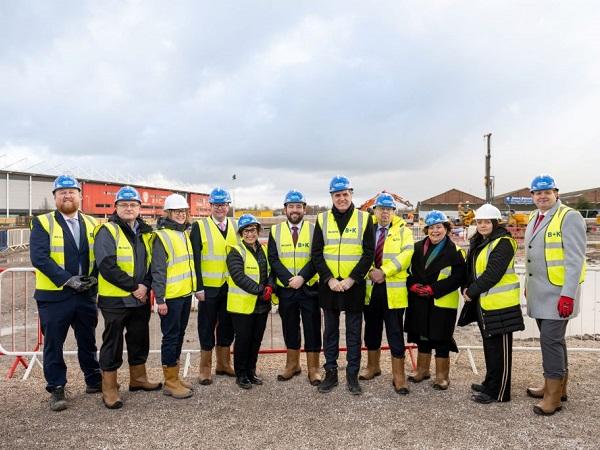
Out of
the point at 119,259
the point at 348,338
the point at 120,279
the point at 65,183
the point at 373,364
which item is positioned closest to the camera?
the point at 120,279

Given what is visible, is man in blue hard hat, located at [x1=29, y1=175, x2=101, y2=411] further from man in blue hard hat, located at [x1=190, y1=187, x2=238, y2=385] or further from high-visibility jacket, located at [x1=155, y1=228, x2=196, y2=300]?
man in blue hard hat, located at [x1=190, y1=187, x2=238, y2=385]

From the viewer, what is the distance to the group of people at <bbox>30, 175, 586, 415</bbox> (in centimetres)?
416

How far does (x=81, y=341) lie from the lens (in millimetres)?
4453

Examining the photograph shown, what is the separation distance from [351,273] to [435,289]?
91 centimetres

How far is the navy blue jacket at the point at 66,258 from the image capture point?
4.11 m

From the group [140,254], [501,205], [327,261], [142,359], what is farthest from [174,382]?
[501,205]

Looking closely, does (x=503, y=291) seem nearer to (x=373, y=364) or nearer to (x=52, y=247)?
(x=373, y=364)

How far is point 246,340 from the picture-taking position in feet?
15.4

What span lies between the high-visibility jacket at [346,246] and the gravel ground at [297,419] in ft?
4.29

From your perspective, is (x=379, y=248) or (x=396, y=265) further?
(x=379, y=248)

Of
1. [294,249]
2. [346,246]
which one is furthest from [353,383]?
[294,249]

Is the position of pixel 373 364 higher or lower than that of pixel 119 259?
lower

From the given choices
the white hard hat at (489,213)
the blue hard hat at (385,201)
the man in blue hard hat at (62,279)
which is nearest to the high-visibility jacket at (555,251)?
the white hard hat at (489,213)

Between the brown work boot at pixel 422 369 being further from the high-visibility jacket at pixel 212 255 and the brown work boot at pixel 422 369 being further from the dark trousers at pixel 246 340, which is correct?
the high-visibility jacket at pixel 212 255
